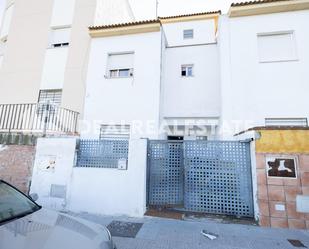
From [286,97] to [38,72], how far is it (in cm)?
1140

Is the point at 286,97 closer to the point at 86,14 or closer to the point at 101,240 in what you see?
the point at 101,240

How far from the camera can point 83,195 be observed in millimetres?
5422

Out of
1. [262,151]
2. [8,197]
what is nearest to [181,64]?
[262,151]

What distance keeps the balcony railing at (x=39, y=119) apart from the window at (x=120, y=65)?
2665mm

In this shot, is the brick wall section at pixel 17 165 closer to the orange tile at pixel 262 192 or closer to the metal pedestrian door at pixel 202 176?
the metal pedestrian door at pixel 202 176

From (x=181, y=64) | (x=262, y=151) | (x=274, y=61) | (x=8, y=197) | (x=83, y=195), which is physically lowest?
(x=83, y=195)

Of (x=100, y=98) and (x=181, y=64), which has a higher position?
(x=181, y=64)

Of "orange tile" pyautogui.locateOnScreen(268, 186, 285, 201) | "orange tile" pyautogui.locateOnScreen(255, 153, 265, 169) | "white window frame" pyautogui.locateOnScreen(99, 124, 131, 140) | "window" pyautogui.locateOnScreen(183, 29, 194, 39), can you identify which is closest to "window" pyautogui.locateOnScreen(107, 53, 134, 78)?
"white window frame" pyautogui.locateOnScreen(99, 124, 131, 140)

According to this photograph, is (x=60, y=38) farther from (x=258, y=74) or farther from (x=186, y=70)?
(x=258, y=74)

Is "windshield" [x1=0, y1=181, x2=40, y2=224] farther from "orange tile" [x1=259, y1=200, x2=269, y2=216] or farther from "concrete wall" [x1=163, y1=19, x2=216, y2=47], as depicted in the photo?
"concrete wall" [x1=163, y1=19, x2=216, y2=47]

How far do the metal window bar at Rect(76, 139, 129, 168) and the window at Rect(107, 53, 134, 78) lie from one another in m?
4.46

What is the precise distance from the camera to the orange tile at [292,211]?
445cm

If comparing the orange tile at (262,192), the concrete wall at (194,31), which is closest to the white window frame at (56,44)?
the concrete wall at (194,31)

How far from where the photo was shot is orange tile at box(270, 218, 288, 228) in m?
4.47
